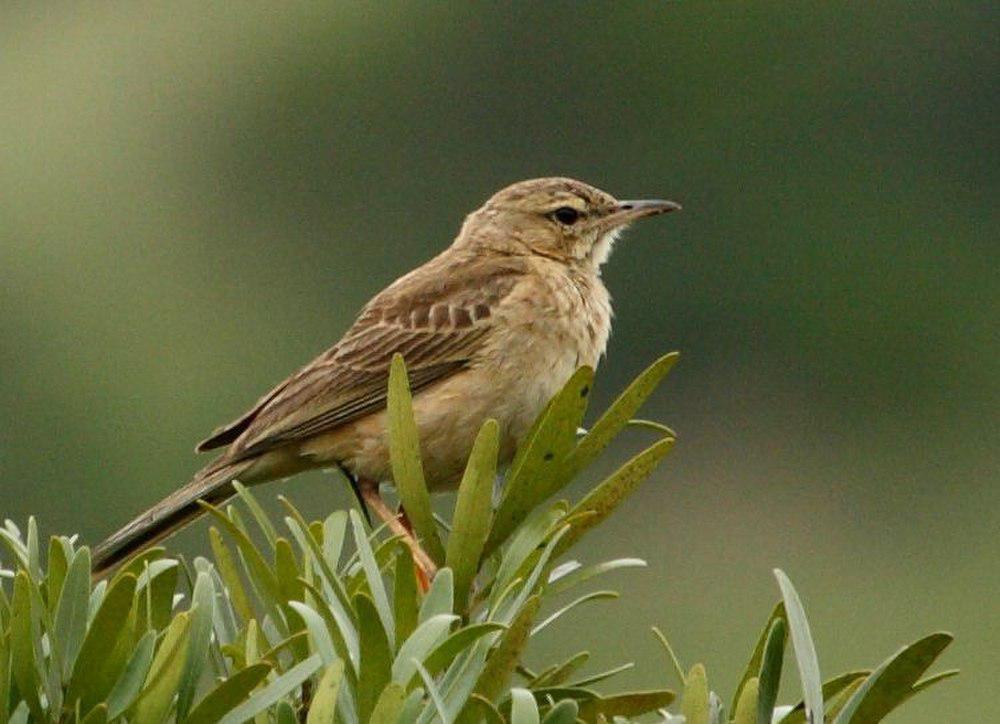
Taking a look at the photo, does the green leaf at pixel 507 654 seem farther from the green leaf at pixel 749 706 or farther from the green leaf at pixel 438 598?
the green leaf at pixel 749 706

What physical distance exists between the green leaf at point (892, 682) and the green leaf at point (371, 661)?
47cm

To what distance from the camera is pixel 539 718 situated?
2.42 metres

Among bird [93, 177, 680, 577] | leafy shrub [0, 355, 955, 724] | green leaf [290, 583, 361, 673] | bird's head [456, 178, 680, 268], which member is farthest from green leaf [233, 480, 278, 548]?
bird's head [456, 178, 680, 268]

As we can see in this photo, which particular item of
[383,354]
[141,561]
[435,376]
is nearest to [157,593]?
[141,561]

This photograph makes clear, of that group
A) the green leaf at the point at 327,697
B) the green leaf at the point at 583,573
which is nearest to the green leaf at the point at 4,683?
the green leaf at the point at 327,697

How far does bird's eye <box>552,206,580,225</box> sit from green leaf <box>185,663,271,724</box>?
14.8ft

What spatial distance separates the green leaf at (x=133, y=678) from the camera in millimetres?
2434

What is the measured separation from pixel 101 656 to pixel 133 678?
0.14 ft

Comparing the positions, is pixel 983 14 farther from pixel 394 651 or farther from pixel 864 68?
pixel 394 651

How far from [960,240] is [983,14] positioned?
242 inches

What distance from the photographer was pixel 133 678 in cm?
244

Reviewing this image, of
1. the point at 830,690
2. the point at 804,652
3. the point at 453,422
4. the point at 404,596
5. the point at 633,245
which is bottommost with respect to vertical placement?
the point at 633,245

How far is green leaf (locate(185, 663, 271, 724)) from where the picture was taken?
2.32 m

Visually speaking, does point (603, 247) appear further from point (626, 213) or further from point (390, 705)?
point (390, 705)
